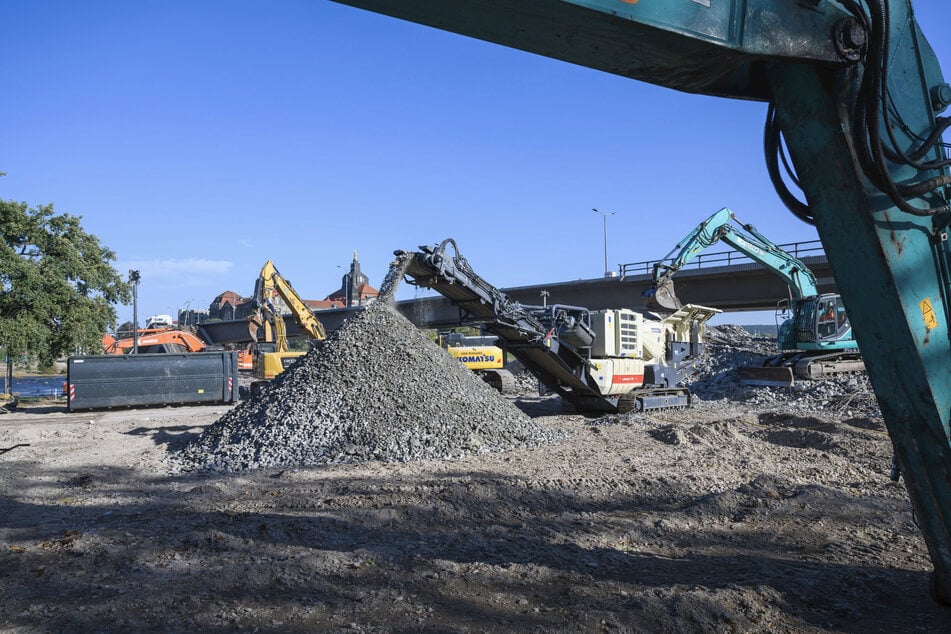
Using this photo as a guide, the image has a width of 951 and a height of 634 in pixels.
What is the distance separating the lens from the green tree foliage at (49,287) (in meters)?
19.3

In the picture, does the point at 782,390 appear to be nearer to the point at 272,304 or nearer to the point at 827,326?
the point at 827,326

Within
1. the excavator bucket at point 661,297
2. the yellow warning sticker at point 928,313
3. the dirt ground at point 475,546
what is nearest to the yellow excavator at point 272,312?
the excavator bucket at point 661,297

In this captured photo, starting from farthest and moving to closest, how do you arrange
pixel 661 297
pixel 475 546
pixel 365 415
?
pixel 661 297
pixel 365 415
pixel 475 546

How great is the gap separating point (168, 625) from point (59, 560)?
1.61 meters

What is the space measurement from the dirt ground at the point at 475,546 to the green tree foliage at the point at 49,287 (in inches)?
512

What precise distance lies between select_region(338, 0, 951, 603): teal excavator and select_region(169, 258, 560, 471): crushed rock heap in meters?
6.23

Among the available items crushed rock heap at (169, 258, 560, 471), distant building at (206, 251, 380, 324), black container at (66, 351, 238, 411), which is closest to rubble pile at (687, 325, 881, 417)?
crushed rock heap at (169, 258, 560, 471)

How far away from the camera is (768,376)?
670 inches

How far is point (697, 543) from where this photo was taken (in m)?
5.01

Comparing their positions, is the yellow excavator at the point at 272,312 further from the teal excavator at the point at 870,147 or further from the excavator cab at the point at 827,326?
the teal excavator at the point at 870,147

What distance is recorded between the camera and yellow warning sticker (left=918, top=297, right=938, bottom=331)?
3025mm

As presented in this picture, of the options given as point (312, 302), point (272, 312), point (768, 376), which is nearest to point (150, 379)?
point (272, 312)

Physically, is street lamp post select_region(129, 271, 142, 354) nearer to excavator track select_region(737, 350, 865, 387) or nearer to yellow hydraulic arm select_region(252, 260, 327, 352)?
yellow hydraulic arm select_region(252, 260, 327, 352)

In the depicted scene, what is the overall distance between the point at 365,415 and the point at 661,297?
9.09m
